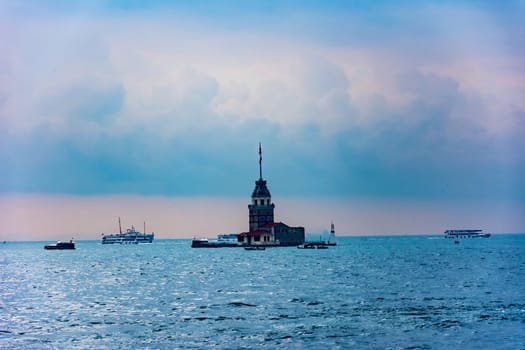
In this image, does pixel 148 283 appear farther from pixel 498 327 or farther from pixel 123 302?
pixel 498 327

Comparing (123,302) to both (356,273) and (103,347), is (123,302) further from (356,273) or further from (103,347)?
(356,273)

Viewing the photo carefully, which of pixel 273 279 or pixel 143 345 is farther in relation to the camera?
pixel 273 279

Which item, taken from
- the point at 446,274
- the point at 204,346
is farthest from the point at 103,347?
the point at 446,274

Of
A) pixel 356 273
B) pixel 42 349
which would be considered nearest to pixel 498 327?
pixel 42 349

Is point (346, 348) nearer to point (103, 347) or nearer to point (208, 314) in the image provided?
point (103, 347)

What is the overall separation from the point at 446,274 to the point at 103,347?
262 ft

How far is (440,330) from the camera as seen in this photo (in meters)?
59.6

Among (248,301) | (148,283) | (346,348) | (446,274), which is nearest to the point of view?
(346,348)

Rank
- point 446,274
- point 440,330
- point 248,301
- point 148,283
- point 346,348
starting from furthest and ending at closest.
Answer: point 446,274, point 148,283, point 248,301, point 440,330, point 346,348

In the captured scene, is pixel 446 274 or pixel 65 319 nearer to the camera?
pixel 65 319

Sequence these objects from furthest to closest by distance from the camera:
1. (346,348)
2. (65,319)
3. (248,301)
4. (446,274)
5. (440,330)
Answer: (446,274) < (248,301) < (65,319) < (440,330) < (346,348)

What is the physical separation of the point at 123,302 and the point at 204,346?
31.9 m

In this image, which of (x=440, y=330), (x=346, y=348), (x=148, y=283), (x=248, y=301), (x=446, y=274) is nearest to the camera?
(x=346, y=348)

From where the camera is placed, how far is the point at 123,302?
84312 millimetres
